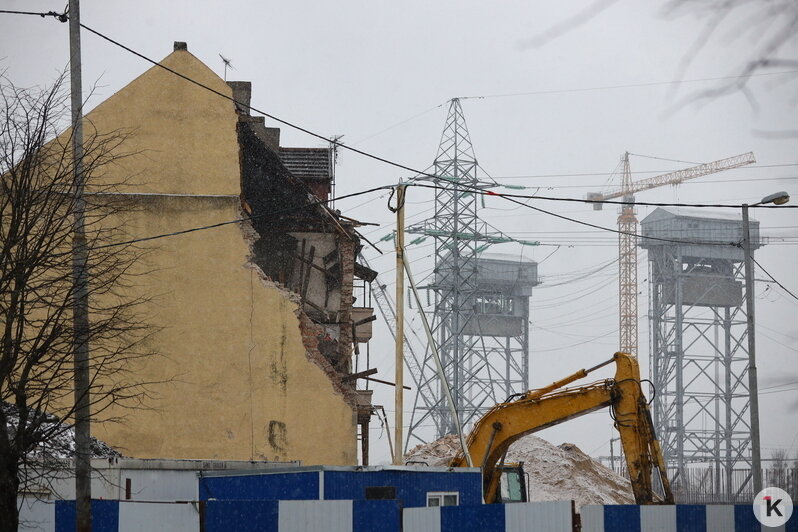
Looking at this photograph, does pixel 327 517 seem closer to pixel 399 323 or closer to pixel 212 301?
pixel 399 323

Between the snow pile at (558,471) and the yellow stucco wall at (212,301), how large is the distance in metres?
11.8

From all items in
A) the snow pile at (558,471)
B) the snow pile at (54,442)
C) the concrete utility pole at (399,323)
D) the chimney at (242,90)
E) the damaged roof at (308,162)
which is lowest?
the snow pile at (558,471)

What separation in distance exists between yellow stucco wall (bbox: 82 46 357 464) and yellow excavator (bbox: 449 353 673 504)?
5658 millimetres

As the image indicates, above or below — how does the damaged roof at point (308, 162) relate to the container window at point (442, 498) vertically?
above

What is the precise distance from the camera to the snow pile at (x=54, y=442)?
16.2 m

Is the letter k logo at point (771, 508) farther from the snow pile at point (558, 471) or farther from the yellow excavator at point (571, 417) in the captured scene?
the snow pile at point (558, 471)

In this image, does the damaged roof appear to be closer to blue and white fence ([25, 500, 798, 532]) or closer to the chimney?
the chimney

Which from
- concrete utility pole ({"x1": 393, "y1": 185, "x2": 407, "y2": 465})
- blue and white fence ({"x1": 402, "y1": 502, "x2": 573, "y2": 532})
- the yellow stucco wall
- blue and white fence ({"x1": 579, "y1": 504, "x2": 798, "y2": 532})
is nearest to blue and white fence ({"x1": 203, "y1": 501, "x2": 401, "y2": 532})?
blue and white fence ({"x1": 402, "y1": 502, "x2": 573, "y2": 532})

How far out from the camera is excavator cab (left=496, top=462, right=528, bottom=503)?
23.5 m

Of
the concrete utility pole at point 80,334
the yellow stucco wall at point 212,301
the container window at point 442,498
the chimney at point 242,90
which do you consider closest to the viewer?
the concrete utility pole at point 80,334

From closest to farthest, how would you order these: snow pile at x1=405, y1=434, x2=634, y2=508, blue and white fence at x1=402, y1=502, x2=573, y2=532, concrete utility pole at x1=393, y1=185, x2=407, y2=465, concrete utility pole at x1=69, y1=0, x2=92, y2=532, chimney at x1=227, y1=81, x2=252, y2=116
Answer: blue and white fence at x1=402, y1=502, x2=573, y2=532, concrete utility pole at x1=69, y1=0, x2=92, y2=532, concrete utility pole at x1=393, y1=185, x2=407, y2=465, chimney at x1=227, y1=81, x2=252, y2=116, snow pile at x1=405, y1=434, x2=634, y2=508

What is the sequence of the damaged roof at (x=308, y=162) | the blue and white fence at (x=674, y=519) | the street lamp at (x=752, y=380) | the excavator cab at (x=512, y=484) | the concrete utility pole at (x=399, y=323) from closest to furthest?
the blue and white fence at (x=674, y=519) → the concrete utility pole at (x=399, y=323) → the street lamp at (x=752, y=380) → the excavator cab at (x=512, y=484) → the damaged roof at (x=308, y=162)

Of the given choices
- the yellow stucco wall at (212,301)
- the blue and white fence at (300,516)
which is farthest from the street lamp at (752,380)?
the yellow stucco wall at (212,301)

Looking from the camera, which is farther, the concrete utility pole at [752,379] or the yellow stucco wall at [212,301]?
the yellow stucco wall at [212,301]
